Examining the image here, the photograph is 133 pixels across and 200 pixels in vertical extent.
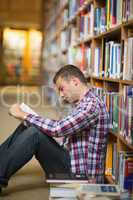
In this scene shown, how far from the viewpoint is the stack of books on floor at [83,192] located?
2062 millimetres

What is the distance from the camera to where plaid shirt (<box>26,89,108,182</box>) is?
237 cm

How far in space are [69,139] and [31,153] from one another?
0.83ft

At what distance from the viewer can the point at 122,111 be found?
2535 mm

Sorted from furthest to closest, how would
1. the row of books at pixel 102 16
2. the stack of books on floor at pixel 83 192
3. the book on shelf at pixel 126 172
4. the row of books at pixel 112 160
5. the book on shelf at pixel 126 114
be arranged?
1. the row of books at pixel 112 160
2. the row of books at pixel 102 16
3. the book on shelf at pixel 126 172
4. the book on shelf at pixel 126 114
5. the stack of books on floor at pixel 83 192

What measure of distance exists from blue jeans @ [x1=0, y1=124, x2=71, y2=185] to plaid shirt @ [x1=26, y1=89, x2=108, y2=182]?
0.06 m

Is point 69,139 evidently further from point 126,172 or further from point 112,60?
point 112,60

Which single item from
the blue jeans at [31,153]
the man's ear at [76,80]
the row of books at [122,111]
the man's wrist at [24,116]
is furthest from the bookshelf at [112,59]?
the man's wrist at [24,116]

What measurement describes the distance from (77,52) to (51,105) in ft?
10.6

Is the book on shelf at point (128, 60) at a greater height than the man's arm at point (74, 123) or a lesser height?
greater

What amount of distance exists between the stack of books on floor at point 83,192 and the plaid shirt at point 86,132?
0.75 feet

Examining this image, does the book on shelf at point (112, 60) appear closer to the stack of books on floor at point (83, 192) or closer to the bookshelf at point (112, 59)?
the bookshelf at point (112, 59)

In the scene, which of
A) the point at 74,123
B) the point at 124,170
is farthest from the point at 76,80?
the point at 124,170

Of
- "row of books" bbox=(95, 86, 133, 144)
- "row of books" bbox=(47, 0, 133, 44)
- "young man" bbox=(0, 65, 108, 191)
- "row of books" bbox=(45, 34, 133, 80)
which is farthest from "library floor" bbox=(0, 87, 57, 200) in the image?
"row of books" bbox=(47, 0, 133, 44)

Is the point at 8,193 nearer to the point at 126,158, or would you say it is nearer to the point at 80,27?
the point at 126,158
